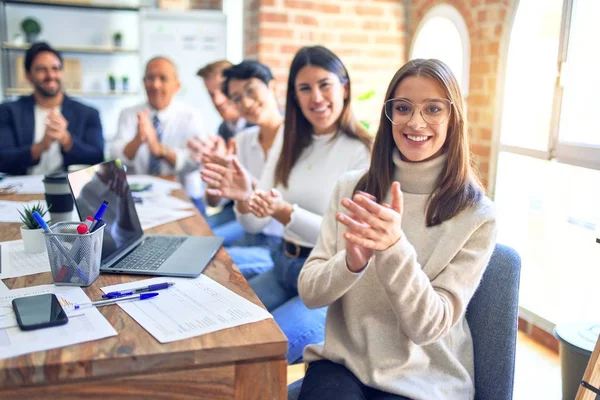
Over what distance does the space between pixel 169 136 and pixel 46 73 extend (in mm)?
691

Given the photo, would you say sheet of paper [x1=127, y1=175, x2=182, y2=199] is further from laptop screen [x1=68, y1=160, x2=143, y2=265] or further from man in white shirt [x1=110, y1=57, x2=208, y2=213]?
laptop screen [x1=68, y1=160, x2=143, y2=265]

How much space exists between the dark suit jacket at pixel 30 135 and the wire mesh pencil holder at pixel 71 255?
172cm

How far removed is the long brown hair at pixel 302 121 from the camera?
1866mm

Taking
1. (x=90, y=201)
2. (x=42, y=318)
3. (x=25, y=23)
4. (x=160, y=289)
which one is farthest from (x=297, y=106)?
(x=25, y=23)

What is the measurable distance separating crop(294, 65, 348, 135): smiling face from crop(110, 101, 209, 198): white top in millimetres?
1122

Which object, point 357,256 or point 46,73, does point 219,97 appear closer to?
point 46,73

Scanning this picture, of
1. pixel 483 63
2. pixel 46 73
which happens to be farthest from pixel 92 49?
pixel 483 63

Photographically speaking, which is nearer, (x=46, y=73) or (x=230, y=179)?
(x=230, y=179)

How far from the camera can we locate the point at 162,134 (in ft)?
9.88

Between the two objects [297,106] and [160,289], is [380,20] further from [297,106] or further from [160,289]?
[160,289]

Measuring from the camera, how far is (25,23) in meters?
4.80

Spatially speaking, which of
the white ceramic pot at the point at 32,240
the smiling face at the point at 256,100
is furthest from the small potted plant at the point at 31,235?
the smiling face at the point at 256,100

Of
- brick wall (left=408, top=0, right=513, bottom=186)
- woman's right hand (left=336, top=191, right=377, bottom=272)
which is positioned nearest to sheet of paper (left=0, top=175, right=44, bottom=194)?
woman's right hand (left=336, top=191, right=377, bottom=272)

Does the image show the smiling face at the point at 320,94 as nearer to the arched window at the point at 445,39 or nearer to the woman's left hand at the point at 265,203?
the woman's left hand at the point at 265,203
